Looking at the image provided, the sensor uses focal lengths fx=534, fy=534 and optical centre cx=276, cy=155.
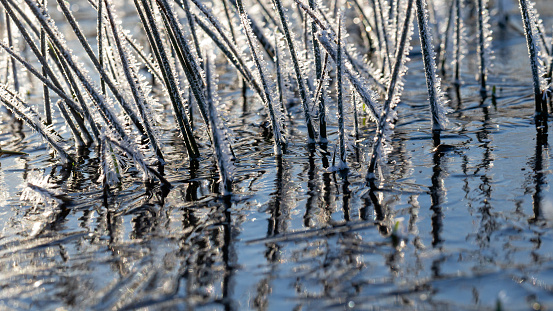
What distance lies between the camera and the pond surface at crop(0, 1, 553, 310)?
2619mm

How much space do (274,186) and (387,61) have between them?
232 cm

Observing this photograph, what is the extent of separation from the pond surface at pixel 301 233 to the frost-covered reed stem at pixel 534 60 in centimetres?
13

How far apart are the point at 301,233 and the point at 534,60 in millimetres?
2712

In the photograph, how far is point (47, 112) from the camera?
18.4ft

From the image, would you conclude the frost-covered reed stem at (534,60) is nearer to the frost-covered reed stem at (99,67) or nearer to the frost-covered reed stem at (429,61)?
the frost-covered reed stem at (429,61)

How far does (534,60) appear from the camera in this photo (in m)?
4.50

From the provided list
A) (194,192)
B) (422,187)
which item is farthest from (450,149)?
(194,192)

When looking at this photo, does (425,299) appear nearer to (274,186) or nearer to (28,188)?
(274,186)

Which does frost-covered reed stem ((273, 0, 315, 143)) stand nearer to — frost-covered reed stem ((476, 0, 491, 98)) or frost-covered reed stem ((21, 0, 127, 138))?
frost-covered reed stem ((21, 0, 127, 138))

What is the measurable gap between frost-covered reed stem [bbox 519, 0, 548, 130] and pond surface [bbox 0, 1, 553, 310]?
0.13 m

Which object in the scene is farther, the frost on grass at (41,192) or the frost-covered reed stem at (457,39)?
the frost-covered reed stem at (457,39)

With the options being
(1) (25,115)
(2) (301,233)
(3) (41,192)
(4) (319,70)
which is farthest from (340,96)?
(1) (25,115)

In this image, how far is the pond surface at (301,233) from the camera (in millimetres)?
2619

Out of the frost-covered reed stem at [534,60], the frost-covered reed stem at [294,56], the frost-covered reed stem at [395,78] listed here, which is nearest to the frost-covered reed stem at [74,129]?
the frost-covered reed stem at [294,56]
